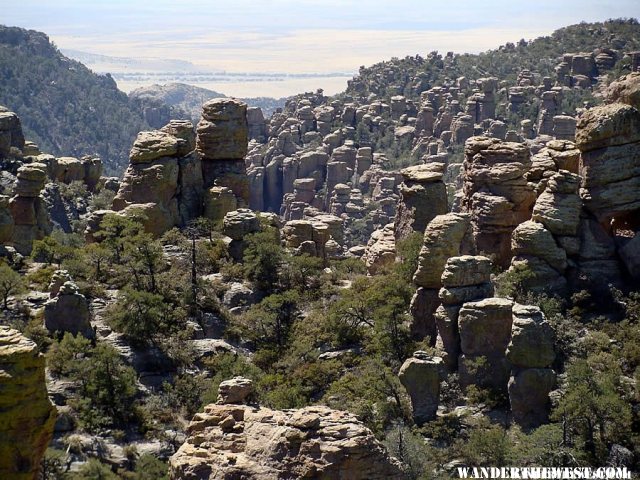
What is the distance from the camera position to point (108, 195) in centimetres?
6056

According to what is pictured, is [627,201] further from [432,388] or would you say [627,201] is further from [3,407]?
[3,407]

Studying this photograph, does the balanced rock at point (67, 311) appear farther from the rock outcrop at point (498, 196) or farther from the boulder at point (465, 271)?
the rock outcrop at point (498, 196)

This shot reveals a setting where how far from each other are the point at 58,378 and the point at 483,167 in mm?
18774

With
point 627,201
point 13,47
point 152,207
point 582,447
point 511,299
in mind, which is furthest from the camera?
point 13,47

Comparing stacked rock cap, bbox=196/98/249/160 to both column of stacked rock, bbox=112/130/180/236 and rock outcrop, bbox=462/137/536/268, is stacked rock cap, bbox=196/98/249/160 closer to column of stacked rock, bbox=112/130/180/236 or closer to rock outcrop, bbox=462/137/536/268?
column of stacked rock, bbox=112/130/180/236

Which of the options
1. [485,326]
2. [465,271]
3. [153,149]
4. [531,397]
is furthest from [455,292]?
[153,149]

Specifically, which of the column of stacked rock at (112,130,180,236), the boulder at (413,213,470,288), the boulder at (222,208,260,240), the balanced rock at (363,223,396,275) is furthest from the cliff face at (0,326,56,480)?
the balanced rock at (363,223,396,275)

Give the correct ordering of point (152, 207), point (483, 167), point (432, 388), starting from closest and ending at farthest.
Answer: point (432, 388), point (483, 167), point (152, 207)

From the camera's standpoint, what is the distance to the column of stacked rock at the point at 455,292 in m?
33.7

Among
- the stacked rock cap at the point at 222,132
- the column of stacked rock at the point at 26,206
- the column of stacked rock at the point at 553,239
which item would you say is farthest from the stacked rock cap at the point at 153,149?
the column of stacked rock at the point at 553,239

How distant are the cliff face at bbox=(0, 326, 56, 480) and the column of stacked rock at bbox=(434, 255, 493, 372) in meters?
15.5

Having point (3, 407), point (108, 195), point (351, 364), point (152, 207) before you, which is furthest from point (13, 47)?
point (3, 407)

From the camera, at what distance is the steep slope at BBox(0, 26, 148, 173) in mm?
151125

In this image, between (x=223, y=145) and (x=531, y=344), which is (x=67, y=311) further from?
(x=531, y=344)
